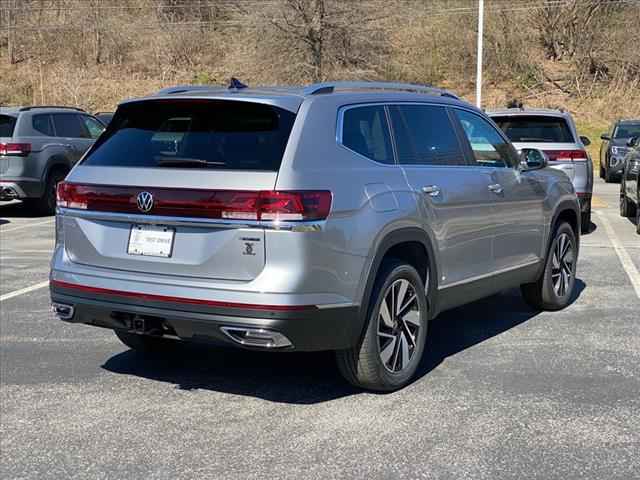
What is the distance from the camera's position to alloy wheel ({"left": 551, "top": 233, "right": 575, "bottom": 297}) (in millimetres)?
7391

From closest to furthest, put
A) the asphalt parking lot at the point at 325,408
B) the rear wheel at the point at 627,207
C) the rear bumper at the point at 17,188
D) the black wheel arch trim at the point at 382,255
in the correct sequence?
1. the asphalt parking lot at the point at 325,408
2. the black wheel arch trim at the point at 382,255
3. the rear wheel at the point at 627,207
4. the rear bumper at the point at 17,188

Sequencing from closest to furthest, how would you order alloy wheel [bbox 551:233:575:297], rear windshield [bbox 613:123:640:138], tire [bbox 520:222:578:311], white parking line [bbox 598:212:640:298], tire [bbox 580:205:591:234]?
1. tire [bbox 520:222:578:311]
2. alloy wheel [bbox 551:233:575:297]
3. white parking line [bbox 598:212:640:298]
4. tire [bbox 580:205:591:234]
5. rear windshield [bbox 613:123:640:138]

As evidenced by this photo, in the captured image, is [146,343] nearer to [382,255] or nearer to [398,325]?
[398,325]

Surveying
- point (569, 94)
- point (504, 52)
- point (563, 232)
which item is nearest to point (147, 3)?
point (504, 52)

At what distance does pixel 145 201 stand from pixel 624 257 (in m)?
7.01

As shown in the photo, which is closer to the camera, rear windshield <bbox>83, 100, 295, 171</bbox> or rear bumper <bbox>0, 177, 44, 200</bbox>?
rear windshield <bbox>83, 100, 295, 171</bbox>

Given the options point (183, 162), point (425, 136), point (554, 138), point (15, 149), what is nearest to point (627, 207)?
point (554, 138)

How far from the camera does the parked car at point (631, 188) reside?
495 inches

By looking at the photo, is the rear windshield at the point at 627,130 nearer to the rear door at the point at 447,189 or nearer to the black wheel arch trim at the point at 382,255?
the rear door at the point at 447,189

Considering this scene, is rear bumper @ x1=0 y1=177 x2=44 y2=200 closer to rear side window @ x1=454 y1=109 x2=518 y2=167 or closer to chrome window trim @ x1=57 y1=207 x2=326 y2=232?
rear side window @ x1=454 y1=109 x2=518 y2=167

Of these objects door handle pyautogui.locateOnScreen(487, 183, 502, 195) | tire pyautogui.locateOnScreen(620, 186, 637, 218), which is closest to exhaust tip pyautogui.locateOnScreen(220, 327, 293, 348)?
door handle pyautogui.locateOnScreen(487, 183, 502, 195)

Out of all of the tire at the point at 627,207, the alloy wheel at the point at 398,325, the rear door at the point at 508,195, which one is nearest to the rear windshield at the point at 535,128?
the tire at the point at 627,207

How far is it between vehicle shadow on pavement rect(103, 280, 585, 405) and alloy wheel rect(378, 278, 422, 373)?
0.88 ft

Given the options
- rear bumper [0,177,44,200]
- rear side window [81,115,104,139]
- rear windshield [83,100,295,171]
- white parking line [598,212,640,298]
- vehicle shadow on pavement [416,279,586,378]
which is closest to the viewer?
rear windshield [83,100,295,171]
